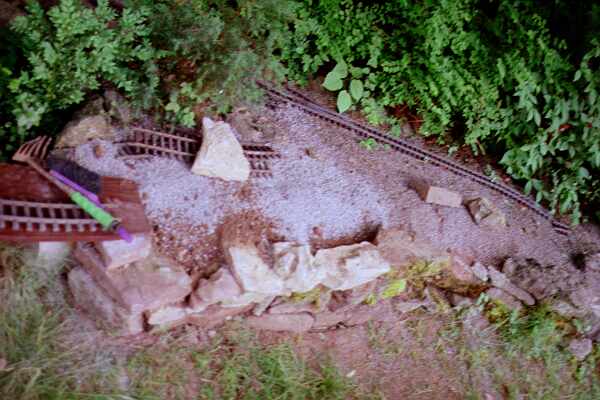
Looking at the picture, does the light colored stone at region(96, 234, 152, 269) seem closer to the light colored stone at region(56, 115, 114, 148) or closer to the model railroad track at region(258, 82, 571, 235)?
the light colored stone at region(56, 115, 114, 148)

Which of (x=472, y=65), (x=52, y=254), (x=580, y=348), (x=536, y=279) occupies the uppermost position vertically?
(x=472, y=65)

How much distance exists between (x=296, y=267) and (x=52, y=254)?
1.29 meters

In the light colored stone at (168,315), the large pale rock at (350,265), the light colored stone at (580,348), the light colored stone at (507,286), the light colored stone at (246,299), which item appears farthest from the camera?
the light colored stone at (580,348)

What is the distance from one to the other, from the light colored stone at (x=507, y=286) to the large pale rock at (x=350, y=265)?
1.02m

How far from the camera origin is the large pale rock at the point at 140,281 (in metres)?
2.80

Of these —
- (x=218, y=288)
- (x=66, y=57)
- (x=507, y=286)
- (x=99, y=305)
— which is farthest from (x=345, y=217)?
(x=66, y=57)

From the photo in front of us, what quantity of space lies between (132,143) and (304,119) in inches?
49.7

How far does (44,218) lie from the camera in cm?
255

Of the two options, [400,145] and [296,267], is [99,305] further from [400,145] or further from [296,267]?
[400,145]

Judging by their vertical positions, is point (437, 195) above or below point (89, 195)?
below

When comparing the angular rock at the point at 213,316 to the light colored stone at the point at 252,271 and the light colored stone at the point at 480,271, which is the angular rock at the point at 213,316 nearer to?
the light colored stone at the point at 252,271

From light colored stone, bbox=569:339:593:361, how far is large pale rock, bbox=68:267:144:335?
10.8ft

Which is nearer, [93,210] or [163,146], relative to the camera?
[93,210]

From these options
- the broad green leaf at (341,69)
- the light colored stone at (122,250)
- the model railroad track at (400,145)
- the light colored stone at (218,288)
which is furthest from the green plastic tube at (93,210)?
the broad green leaf at (341,69)
